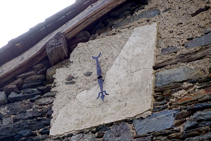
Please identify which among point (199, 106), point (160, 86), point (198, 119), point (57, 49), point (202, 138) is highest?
point (57, 49)

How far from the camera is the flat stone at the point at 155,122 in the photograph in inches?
92.4

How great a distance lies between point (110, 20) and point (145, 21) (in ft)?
1.54

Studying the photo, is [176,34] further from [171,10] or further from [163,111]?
[163,111]

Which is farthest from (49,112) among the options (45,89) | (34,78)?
(34,78)

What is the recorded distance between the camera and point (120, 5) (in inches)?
149

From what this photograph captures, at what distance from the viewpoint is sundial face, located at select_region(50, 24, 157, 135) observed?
266 centimetres

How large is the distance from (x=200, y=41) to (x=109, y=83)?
2.88 feet

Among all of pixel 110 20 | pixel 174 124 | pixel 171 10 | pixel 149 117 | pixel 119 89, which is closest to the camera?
pixel 174 124

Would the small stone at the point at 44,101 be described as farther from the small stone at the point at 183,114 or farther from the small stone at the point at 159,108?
the small stone at the point at 183,114

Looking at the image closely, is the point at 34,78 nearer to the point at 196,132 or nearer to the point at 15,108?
the point at 15,108

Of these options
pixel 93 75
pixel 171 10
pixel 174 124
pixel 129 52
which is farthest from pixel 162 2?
pixel 174 124

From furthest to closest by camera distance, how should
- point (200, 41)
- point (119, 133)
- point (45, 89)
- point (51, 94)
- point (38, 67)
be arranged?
point (38, 67), point (45, 89), point (51, 94), point (200, 41), point (119, 133)

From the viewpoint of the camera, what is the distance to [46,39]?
3.69 metres

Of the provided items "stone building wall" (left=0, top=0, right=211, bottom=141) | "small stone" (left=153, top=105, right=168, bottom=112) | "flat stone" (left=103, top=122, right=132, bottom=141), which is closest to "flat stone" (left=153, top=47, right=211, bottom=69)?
"stone building wall" (left=0, top=0, right=211, bottom=141)
